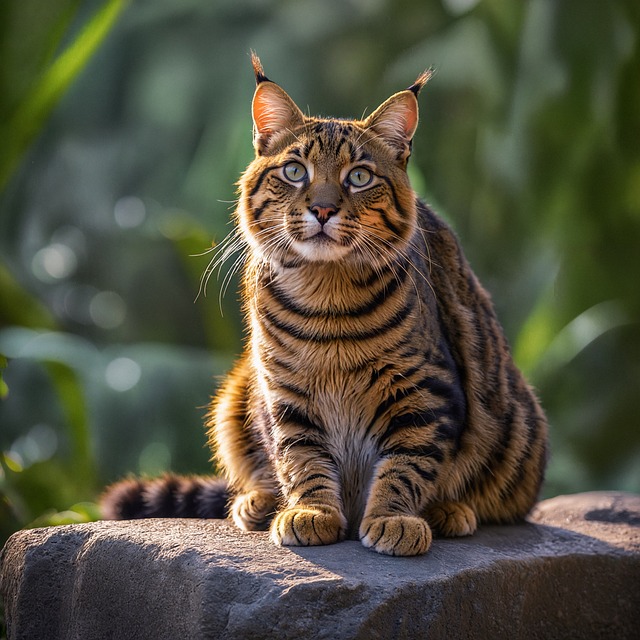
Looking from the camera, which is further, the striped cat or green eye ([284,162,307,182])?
green eye ([284,162,307,182])

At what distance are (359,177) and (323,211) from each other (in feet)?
0.67

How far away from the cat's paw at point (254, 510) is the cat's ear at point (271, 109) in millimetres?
1070

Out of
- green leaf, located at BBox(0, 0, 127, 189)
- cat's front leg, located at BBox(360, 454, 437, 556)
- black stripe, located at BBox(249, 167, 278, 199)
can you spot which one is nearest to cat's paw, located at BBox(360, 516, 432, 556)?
cat's front leg, located at BBox(360, 454, 437, 556)

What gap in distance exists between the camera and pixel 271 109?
2.87m

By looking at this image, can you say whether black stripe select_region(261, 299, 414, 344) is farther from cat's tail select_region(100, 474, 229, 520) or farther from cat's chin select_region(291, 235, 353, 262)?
cat's tail select_region(100, 474, 229, 520)

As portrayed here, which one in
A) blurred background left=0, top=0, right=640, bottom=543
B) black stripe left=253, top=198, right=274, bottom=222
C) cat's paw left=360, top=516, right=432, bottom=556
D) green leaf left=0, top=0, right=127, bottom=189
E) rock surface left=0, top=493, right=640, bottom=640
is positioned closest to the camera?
rock surface left=0, top=493, right=640, bottom=640

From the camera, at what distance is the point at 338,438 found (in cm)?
271

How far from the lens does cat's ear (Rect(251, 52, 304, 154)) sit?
9.30ft

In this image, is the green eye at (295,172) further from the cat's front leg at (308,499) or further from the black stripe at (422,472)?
the black stripe at (422,472)

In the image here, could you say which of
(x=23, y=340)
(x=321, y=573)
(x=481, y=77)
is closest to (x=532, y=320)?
(x=481, y=77)

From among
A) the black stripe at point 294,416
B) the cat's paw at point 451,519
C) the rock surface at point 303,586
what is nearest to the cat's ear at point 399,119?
the black stripe at point 294,416

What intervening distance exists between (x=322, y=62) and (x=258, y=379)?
4605mm

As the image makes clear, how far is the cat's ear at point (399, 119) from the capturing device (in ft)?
9.22

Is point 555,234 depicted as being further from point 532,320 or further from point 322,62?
point 322,62
